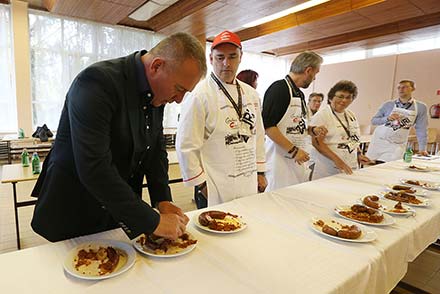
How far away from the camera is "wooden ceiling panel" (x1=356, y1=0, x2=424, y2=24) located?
4.45 meters

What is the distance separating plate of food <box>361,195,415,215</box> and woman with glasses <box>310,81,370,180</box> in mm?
714

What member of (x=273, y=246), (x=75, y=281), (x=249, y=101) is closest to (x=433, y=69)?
(x=249, y=101)

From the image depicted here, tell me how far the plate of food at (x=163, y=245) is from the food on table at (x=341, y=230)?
470 millimetres

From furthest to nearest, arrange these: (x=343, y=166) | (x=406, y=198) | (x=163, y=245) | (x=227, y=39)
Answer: (x=343, y=166)
(x=227, y=39)
(x=406, y=198)
(x=163, y=245)

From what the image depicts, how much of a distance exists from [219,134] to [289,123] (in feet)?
2.26

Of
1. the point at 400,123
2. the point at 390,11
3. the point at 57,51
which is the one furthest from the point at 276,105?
the point at 57,51

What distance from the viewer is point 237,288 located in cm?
73

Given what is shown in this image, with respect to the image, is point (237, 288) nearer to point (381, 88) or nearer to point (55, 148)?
point (55, 148)

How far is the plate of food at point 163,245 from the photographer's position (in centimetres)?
87

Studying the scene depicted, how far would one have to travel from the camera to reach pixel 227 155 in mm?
1567

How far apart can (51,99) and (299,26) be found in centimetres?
507

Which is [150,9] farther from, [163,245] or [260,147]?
[163,245]

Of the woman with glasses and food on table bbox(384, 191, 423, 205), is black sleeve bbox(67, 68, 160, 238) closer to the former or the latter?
food on table bbox(384, 191, 423, 205)

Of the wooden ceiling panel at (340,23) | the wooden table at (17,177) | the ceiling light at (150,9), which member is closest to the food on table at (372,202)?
the wooden table at (17,177)
